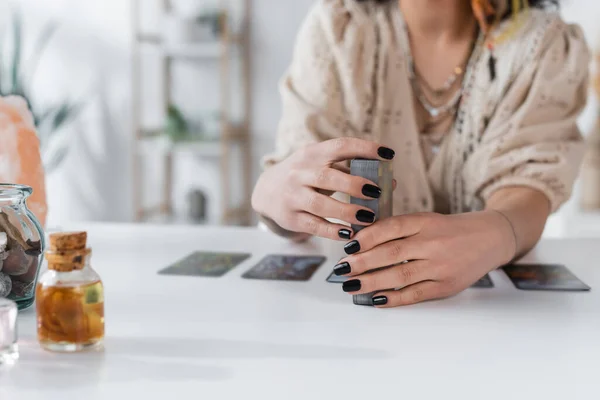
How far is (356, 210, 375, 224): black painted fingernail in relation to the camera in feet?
2.27

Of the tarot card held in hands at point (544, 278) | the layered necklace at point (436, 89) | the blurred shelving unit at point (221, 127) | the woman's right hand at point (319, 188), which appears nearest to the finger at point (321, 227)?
the woman's right hand at point (319, 188)

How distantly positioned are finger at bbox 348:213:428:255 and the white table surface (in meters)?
0.08

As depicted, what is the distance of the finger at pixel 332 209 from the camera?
0.69 metres

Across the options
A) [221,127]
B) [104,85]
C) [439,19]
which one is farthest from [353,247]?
[104,85]

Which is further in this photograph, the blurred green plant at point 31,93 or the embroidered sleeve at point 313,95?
the blurred green plant at point 31,93

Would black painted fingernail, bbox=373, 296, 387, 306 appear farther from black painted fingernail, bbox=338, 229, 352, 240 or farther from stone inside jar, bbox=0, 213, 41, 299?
stone inside jar, bbox=0, 213, 41, 299

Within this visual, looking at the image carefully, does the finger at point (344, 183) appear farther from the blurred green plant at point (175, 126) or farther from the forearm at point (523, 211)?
the blurred green plant at point (175, 126)

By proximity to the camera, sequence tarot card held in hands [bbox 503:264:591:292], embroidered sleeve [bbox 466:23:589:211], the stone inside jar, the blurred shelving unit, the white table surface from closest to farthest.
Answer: the white table surface, the stone inside jar, tarot card held in hands [bbox 503:264:591:292], embroidered sleeve [bbox 466:23:589:211], the blurred shelving unit

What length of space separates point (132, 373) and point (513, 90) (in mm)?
881

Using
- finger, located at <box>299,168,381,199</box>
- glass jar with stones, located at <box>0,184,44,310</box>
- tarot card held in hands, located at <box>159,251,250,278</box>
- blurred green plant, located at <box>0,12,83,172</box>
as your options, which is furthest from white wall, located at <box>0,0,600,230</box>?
glass jar with stones, located at <box>0,184,44,310</box>

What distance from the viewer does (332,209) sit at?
0.73 m

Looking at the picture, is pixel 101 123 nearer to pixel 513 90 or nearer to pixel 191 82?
pixel 191 82

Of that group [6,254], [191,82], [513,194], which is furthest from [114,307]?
[191,82]

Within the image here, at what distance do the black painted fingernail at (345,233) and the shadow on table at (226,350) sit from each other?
0.56ft
